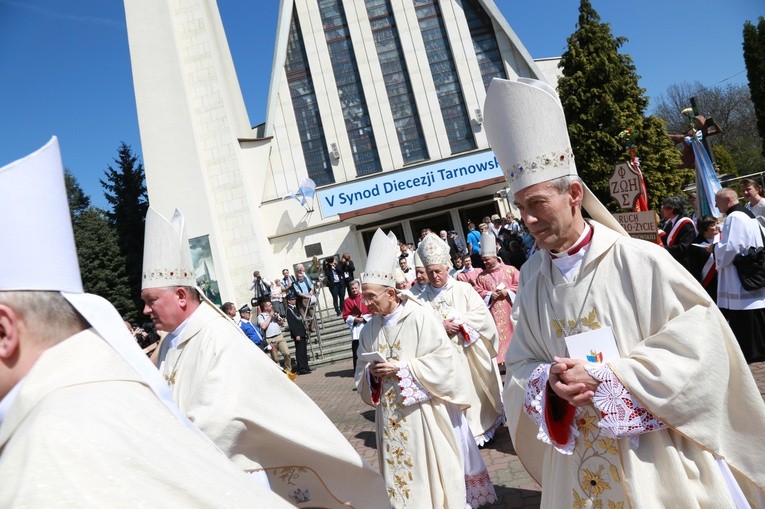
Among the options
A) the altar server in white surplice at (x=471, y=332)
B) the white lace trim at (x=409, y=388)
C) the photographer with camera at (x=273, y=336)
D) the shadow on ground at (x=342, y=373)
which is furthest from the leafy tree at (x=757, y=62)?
the white lace trim at (x=409, y=388)

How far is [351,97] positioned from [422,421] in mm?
25878

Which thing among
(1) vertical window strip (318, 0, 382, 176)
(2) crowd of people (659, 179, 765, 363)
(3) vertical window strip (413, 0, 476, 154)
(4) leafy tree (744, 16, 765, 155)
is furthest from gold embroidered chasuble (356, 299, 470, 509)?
(4) leafy tree (744, 16, 765, 155)

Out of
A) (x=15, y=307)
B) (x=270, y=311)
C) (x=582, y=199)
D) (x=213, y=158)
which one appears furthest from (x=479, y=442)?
(x=213, y=158)

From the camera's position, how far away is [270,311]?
1619 cm

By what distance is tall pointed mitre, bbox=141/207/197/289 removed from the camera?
12.4ft

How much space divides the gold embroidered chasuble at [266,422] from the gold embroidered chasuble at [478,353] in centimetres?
353

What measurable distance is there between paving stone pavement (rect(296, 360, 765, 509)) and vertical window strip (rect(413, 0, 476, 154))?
637 inches

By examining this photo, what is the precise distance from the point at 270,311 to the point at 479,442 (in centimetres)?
1011

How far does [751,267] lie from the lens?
25.5 ft

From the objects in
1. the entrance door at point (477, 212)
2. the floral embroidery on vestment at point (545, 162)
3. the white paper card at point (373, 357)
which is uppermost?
the entrance door at point (477, 212)

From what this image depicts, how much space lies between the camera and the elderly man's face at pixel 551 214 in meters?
2.82

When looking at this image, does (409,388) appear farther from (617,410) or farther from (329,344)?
(329,344)

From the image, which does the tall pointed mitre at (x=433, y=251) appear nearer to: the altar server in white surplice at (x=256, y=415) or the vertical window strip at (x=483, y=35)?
the altar server in white surplice at (x=256, y=415)

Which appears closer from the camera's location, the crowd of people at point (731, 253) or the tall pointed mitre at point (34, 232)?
the tall pointed mitre at point (34, 232)
